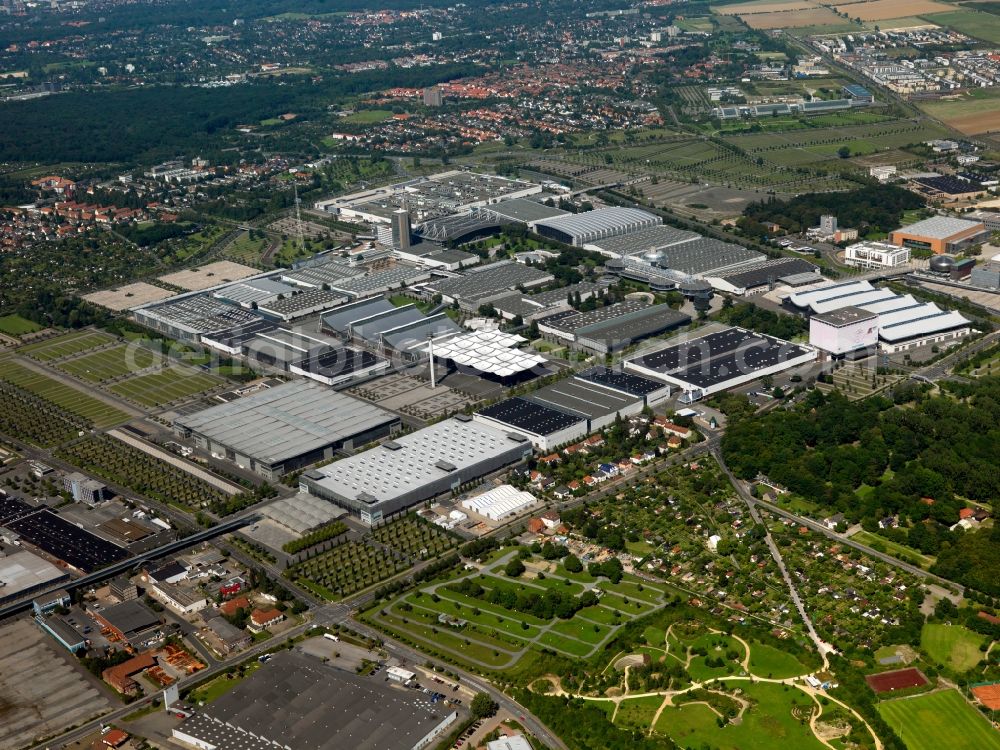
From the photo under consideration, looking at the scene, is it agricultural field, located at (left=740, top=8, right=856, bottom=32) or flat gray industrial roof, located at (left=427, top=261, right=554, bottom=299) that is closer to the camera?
flat gray industrial roof, located at (left=427, top=261, right=554, bottom=299)

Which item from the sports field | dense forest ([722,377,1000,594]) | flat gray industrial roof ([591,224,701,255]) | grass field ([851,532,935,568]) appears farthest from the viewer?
flat gray industrial roof ([591,224,701,255])

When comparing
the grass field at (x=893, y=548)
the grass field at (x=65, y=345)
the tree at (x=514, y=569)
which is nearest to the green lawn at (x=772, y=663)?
the grass field at (x=893, y=548)

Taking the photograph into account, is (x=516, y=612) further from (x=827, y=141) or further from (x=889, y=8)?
(x=889, y=8)

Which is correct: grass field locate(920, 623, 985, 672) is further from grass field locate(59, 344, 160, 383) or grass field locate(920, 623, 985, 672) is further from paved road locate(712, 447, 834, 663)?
grass field locate(59, 344, 160, 383)

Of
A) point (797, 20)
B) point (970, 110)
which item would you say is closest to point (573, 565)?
point (970, 110)

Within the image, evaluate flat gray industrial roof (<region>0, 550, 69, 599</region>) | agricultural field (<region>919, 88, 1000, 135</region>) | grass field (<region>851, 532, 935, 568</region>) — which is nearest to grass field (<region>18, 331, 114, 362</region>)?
flat gray industrial roof (<region>0, 550, 69, 599</region>)

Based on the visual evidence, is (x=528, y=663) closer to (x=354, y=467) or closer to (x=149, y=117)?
(x=354, y=467)
